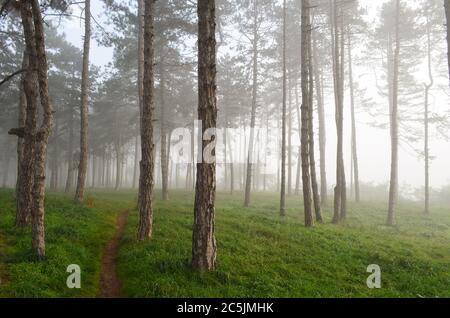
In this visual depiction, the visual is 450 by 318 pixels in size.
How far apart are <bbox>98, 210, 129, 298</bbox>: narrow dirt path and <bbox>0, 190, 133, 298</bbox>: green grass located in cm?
16

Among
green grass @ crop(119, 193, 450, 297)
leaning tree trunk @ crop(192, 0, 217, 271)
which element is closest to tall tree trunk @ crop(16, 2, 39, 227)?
green grass @ crop(119, 193, 450, 297)

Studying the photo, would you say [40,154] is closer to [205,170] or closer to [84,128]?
[205,170]

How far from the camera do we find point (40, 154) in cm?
912

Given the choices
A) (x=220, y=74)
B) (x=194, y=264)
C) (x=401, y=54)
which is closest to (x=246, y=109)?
(x=220, y=74)

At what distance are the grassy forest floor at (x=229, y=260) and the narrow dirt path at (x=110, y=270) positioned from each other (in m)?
0.15

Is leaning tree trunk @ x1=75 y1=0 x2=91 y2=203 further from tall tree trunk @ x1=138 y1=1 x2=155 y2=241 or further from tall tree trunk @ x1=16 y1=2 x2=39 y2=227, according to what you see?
tall tree trunk @ x1=138 y1=1 x2=155 y2=241

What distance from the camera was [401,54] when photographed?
29.1 metres

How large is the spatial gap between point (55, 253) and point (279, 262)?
20.6 ft

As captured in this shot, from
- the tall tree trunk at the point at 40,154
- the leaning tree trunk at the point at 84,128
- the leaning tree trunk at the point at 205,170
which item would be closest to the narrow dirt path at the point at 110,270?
the tall tree trunk at the point at 40,154

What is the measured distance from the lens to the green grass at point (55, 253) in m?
7.28

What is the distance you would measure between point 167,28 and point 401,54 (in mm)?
20718
